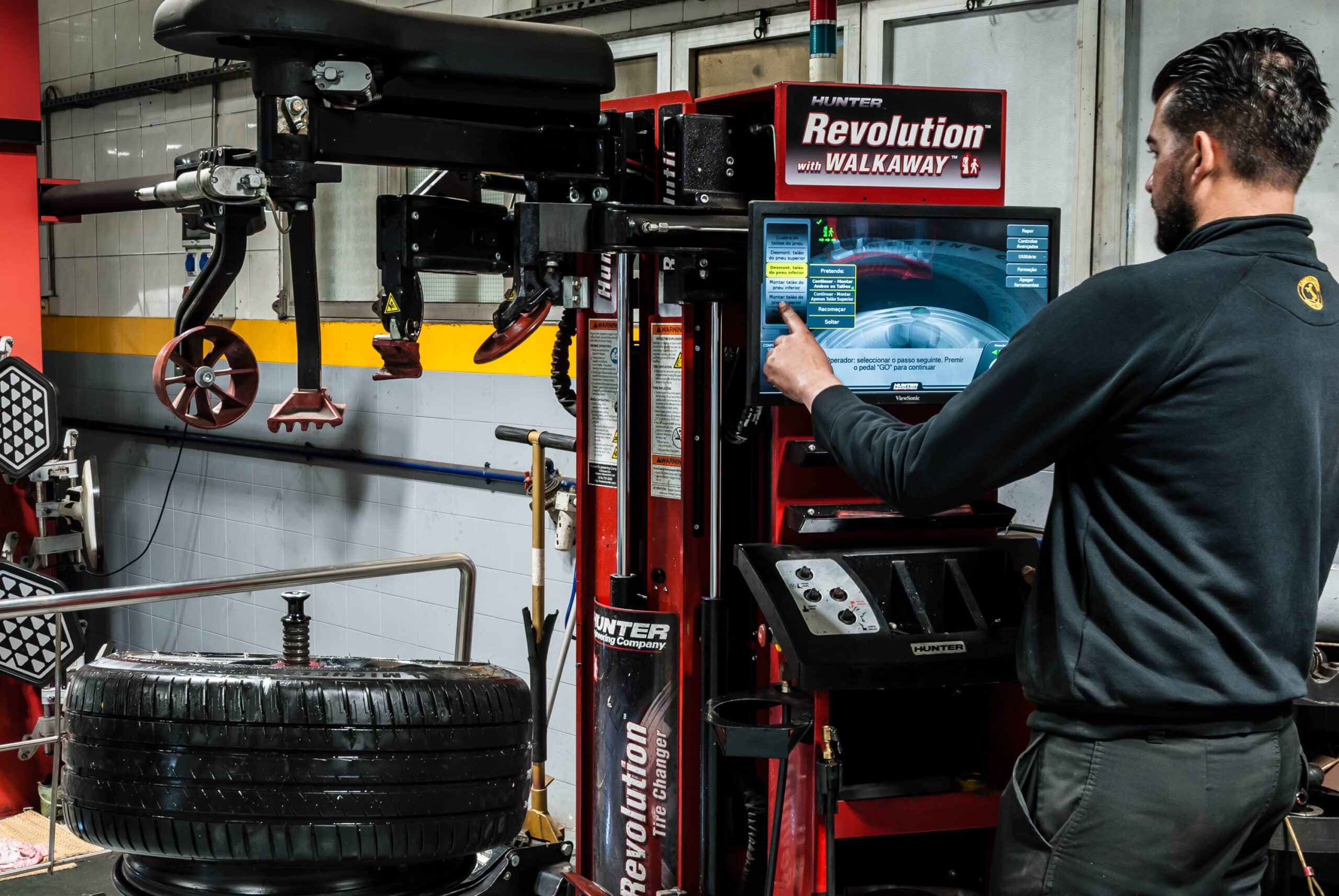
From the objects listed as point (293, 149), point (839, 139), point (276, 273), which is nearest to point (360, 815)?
point (293, 149)

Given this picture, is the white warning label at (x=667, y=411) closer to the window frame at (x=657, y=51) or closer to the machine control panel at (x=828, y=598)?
the machine control panel at (x=828, y=598)

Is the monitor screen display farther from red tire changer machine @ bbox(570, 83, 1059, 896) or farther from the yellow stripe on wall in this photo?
the yellow stripe on wall

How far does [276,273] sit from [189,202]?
11.6 feet

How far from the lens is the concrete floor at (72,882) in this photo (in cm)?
319

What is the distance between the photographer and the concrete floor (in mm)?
3193

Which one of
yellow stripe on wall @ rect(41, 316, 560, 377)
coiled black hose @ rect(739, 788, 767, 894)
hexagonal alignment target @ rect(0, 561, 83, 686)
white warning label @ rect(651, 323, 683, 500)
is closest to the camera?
coiled black hose @ rect(739, 788, 767, 894)

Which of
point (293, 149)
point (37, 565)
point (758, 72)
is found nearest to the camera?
point (293, 149)

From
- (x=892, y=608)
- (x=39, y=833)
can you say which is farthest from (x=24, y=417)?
(x=892, y=608)

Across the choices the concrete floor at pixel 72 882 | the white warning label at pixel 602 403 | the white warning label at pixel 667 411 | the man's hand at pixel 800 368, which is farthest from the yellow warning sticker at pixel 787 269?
the concrete floor at pixel 72 882

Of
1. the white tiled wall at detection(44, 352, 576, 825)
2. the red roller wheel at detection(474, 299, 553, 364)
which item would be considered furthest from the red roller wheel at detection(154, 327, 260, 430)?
the white tiled wall at detection(44, 352, 576, 825)

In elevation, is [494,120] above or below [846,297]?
above

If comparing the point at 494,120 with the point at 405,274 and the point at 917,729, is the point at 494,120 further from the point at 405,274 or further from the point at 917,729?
the point at 917,729

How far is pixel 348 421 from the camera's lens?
5.65 metres

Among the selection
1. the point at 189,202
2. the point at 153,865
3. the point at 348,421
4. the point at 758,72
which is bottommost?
the point at 153,865
